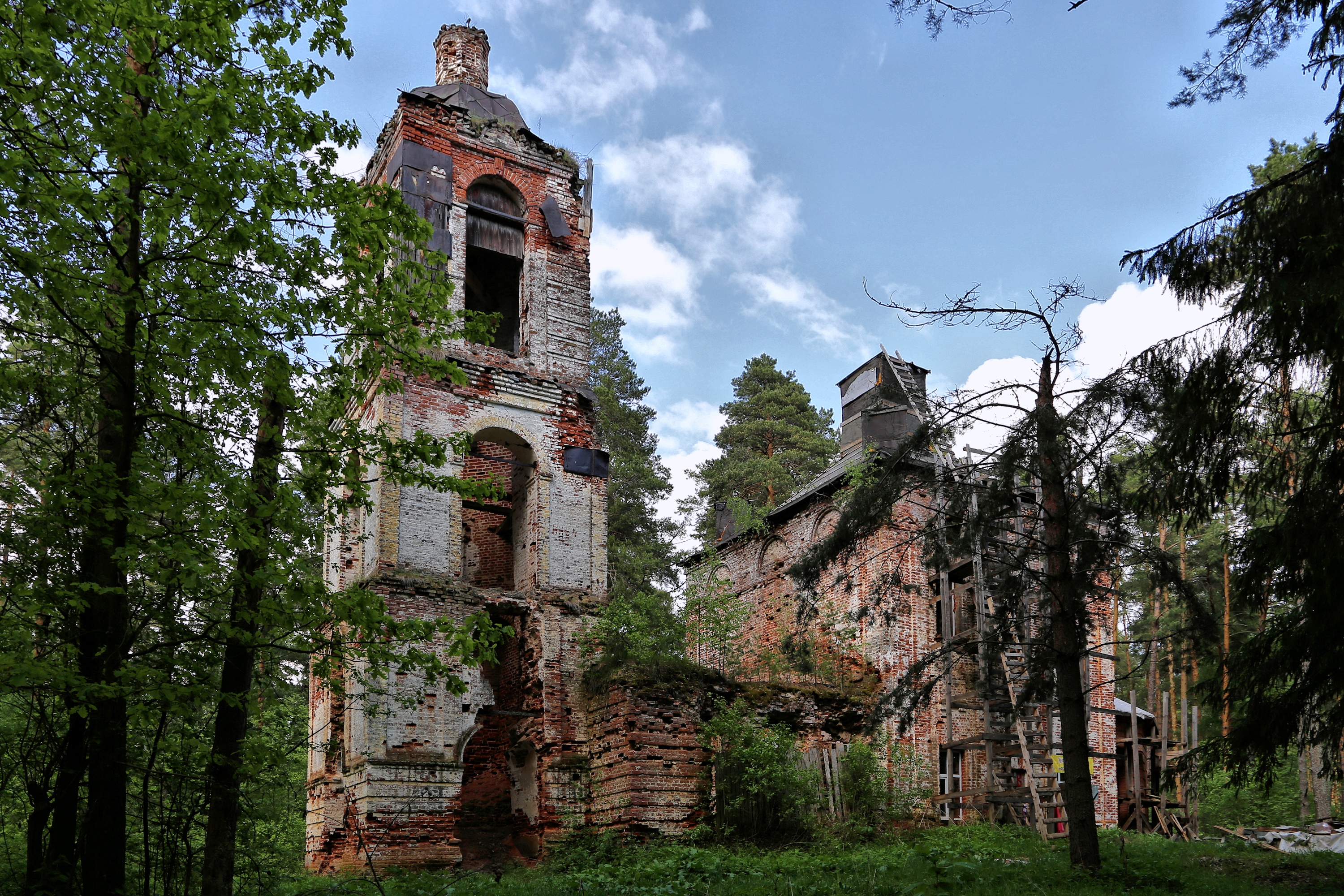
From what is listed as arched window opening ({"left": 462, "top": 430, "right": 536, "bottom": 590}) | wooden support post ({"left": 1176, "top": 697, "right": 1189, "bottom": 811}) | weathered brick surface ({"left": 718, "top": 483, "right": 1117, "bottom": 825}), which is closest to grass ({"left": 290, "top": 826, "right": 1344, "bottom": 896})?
weathered brick surface ({"left": 718, "top": 483, "right": 1117, "bottom": 825})

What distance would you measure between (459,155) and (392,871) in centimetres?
1235

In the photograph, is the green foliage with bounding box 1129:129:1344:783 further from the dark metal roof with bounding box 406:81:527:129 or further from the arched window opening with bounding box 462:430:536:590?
the dark metal roof with bounding box 406:81:527:129

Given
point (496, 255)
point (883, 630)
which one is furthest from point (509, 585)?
point (883, 630)

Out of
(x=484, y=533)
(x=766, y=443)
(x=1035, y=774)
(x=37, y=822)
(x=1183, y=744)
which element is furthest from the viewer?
(x=766, y=443)

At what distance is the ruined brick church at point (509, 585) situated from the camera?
14.2 meters

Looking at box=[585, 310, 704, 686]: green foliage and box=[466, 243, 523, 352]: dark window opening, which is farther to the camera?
box=[585, 310, 704, 686]: green foliage

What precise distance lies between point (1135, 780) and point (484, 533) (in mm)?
14985

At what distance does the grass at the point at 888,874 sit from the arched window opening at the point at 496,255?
930 centimetres

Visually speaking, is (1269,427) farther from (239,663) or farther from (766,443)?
(766,443)

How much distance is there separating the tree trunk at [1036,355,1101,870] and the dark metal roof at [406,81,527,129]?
491 inches

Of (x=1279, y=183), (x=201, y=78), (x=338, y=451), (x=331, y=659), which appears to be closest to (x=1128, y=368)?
(x=1279, y=183)

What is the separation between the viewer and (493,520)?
1927 cm

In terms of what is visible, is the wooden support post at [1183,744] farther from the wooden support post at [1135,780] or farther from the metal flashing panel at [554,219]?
the metal flashing panel at [554,219]

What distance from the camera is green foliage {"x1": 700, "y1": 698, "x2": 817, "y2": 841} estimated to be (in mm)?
14094
